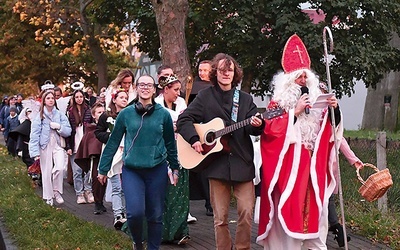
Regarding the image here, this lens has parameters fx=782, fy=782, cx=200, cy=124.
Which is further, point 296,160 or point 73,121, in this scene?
point 73,121

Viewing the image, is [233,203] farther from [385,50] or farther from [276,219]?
[385,50]

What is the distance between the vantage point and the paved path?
8227mm

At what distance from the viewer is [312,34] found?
57.5 feet

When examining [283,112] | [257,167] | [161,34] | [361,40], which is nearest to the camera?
[283,112]

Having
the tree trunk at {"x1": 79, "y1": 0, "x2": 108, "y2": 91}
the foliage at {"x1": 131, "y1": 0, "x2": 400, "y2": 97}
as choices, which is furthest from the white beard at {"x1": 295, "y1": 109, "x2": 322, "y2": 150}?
the tree trunk at {"x1": 79, "y1": 0, "x2": 108, "y2": 91}

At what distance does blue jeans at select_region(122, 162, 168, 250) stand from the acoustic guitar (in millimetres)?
342

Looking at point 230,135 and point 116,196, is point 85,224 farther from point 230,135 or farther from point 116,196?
point 230,135

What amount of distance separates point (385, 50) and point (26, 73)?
25.8m

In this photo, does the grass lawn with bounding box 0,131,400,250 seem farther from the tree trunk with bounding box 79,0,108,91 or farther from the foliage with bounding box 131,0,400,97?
the tree trunk with bounding box 79,0,108,91

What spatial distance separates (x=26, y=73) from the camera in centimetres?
4081

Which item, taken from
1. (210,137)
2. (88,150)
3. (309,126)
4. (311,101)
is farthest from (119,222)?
(311,101)

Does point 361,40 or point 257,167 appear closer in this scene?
point 257,167

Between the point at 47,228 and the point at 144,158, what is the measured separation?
2.76 metres

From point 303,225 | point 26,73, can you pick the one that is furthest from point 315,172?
point 26,73
